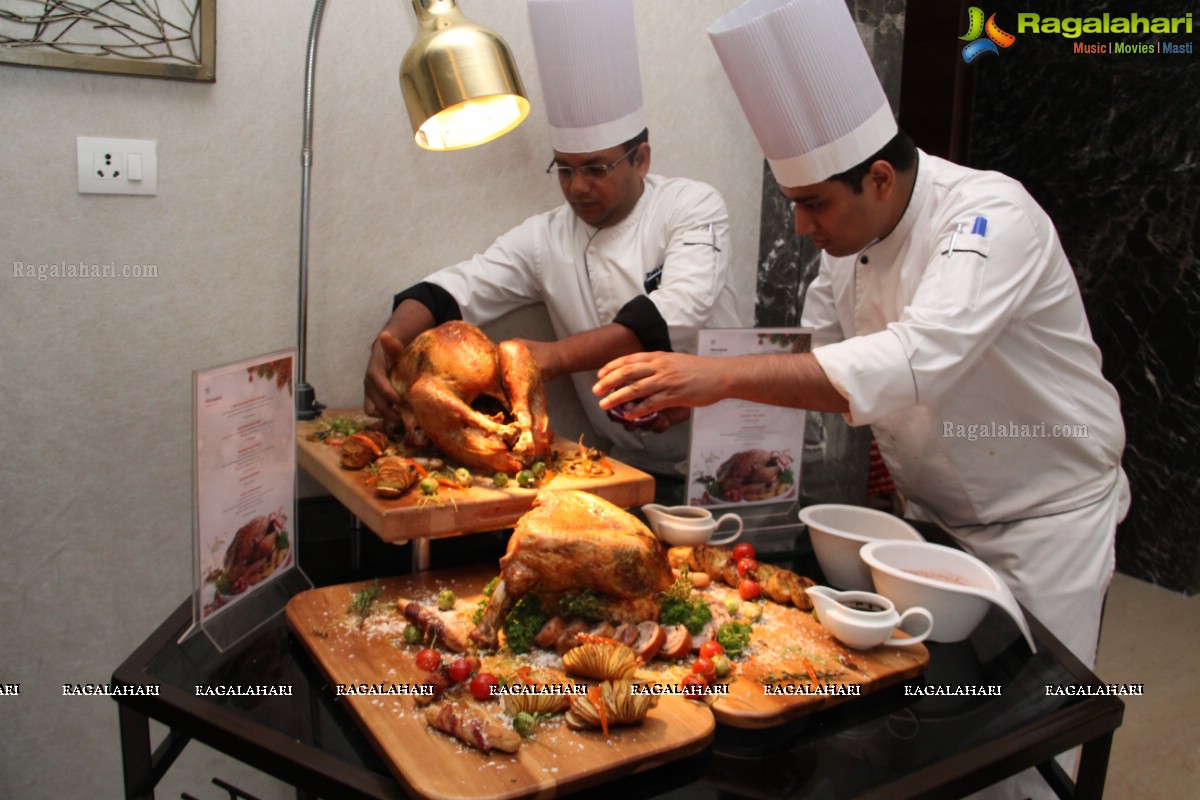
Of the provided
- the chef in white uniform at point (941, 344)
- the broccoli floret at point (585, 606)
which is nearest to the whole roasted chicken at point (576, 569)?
the broccoli floret at point (585, 606)

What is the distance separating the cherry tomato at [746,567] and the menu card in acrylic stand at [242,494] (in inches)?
27.8

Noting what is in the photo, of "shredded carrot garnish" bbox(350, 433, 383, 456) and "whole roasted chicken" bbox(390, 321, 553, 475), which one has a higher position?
"whole roasted chicken" bbox(390, 321, 553, 475)

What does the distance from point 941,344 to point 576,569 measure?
0.76m

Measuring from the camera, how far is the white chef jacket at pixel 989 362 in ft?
5.34

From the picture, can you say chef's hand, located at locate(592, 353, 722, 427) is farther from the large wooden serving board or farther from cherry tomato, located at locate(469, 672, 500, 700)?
cherry tomato, located at locate(469, 672, 500, 700)

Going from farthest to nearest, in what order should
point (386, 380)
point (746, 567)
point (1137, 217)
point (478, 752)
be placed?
point (1137, 217) < point (386, 380) < point (746, 567) < point (478, 752)

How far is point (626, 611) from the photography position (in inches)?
51.0

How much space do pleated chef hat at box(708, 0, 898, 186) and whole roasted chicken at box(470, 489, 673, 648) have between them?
2.87 ft

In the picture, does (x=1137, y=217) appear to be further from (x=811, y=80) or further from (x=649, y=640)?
(x=649, y=640)

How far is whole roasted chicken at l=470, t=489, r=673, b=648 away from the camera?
127 centimetres

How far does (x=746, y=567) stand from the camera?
150 centimetres

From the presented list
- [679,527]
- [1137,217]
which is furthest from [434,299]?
[1137,217]

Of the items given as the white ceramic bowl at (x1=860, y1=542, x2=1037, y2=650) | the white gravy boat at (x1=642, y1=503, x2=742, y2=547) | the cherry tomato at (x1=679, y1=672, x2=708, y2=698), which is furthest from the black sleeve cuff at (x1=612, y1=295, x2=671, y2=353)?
the cherry tomato at (x1=679, y1=672, x2=708, y2=698)

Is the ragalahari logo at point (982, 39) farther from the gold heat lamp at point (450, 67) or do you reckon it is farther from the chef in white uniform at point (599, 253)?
the gold heat lamp at point (450, 67)
